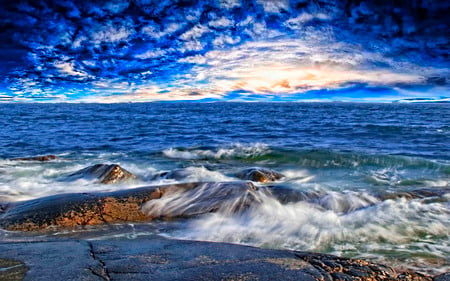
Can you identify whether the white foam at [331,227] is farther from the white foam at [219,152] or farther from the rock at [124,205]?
the white foam at [219,152]

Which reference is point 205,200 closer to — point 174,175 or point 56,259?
point 174,175

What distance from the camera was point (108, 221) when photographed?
6648mm

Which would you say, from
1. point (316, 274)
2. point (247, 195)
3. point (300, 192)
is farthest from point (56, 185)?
point (316, 274)

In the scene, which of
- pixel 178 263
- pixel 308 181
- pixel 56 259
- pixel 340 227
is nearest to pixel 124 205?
pixel 56 259

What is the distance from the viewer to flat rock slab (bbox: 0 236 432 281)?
357 centimetres

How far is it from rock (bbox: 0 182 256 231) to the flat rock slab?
196 cm

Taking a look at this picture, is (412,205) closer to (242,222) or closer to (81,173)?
(242,222)

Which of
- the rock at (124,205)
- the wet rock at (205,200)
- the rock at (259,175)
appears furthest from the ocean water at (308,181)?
the rock at (259,175)

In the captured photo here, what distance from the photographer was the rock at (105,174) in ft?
32.7

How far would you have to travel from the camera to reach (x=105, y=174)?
1015 centimetres

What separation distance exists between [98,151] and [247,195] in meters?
12.1

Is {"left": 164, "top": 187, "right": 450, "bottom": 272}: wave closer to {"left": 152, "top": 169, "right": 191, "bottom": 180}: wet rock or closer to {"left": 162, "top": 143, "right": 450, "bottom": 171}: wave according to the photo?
{"left": 152, "top": 169, "right": 191, "bottom": 180}: wet rock

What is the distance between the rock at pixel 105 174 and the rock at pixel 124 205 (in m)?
2.40

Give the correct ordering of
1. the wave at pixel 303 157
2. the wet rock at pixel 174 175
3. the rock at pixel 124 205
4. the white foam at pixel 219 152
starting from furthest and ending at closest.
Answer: the white foam at pixel 219 152 → the wave at pixel 303 157 → the wet rock at pixel 174 175 → the rock at pixel 124 205
